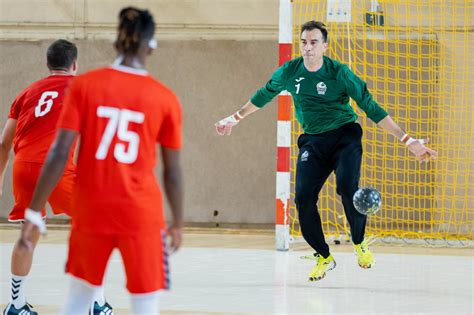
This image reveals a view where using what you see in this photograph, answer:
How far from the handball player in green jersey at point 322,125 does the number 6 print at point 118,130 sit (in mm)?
3635

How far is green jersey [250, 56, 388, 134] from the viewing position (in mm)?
6914

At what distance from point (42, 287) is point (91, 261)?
3678 millimetres

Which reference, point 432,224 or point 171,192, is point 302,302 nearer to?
point 171,192

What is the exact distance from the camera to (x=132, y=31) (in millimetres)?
3467

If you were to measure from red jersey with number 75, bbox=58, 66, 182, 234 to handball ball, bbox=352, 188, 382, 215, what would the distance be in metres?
3.62

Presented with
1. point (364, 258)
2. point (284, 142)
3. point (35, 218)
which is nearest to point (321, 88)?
point (364, 258)

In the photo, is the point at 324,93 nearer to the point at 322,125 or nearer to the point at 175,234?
the point at 322,125

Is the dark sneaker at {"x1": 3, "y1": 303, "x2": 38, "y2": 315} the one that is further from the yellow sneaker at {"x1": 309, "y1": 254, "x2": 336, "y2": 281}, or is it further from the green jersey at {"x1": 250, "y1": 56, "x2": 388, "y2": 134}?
the green jersey at {"x1": 250, "y1": 56, "x2": 388, "y2": 134}

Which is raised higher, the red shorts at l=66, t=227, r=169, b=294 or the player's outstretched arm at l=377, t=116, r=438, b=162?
the player's outstretched arm at l=377, t=116, r=438, b=162

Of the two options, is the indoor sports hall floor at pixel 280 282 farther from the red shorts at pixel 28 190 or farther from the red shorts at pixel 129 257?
the red shorts at pixel 129 257

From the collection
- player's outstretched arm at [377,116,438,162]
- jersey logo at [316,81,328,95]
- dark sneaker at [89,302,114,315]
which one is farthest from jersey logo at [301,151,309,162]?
dark sneaker at [89,302,114,315]

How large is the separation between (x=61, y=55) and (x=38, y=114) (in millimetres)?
370

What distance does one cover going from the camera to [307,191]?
7137 millimetres

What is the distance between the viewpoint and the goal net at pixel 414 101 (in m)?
11.9
